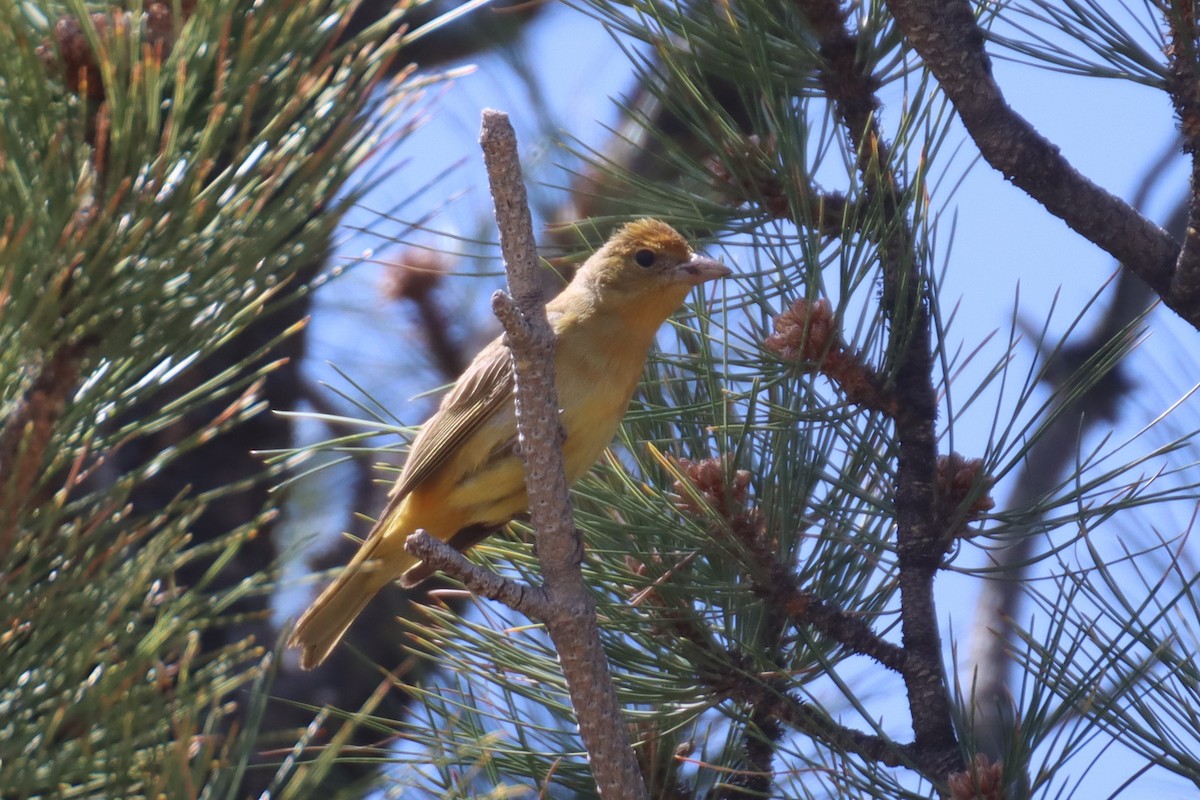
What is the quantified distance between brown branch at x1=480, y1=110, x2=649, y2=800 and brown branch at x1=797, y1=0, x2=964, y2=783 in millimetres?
515

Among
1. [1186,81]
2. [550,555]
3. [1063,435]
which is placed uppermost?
[1063,435]

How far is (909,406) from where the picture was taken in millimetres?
2365

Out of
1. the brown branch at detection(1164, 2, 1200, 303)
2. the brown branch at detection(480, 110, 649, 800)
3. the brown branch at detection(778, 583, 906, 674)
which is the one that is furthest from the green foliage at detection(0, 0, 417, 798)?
the brown branch at detection(1164, 2, 1200, 303)

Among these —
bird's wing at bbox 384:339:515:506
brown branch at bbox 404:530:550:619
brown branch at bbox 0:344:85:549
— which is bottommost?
brown branch at bbox 0:344:85:549

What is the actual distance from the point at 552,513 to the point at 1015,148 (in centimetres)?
95

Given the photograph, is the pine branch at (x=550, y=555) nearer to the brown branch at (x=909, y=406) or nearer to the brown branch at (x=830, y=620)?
the brown branch at (x=830, y=620)

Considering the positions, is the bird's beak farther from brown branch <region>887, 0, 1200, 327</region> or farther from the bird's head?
brown branch <region>887, 0, 1200, 327</region>

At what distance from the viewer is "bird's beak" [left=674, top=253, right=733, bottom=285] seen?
2977mm

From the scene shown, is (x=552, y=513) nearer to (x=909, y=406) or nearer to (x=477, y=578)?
(x=477, y=578)

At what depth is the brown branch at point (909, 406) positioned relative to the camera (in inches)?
88.2

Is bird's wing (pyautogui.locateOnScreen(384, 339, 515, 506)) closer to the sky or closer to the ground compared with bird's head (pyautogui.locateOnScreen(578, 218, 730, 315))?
closer to the ground

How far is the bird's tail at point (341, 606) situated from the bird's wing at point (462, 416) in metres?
0.29

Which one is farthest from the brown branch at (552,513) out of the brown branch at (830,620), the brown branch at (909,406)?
the brown branch at (909,406)

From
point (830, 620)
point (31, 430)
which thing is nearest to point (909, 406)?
point (830, 620)
